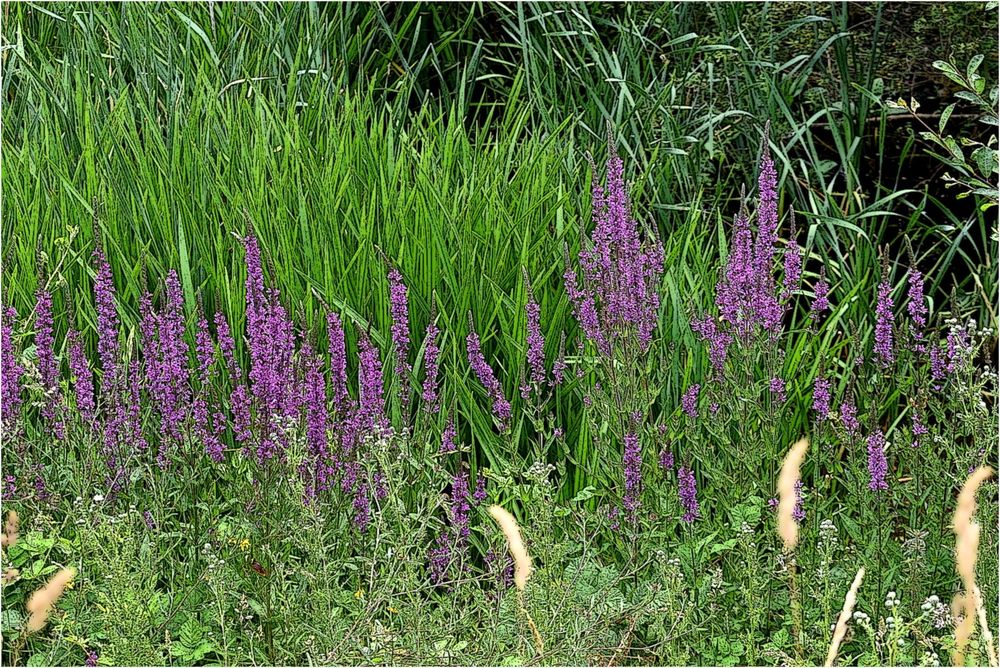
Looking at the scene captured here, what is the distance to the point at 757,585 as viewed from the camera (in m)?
2.55

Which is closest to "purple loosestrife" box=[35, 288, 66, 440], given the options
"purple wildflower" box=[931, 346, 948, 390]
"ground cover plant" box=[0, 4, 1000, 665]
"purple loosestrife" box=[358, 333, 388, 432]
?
"ground cover plant" box=[0, 4, 1000, 665]

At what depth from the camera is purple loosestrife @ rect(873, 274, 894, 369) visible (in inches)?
113

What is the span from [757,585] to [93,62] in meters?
3.26

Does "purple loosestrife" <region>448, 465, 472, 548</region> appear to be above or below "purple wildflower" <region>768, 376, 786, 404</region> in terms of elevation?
below

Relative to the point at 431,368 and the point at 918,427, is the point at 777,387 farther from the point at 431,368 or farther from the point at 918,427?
the point at 431,368

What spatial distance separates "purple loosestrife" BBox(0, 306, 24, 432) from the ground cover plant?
0.01 meters

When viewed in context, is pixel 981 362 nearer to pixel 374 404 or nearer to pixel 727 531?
pixel 727 531

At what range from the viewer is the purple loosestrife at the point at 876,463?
267 cm

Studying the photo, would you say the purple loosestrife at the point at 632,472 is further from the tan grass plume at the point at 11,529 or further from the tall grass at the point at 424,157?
the tan grass plume at the point at 11,529

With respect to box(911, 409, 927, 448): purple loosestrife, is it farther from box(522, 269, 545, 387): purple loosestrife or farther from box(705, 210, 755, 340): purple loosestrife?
box(522, 269, 545, 387): purple loosestrife

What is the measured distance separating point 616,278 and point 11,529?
1519 mm

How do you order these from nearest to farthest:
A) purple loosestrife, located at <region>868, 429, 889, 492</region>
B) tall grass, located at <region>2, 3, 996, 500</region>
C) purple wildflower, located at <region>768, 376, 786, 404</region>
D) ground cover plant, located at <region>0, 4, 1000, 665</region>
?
ground cover plant, located at <region>0, 4, 1000, 665</region> < purple loosestrife, located at <region>868, 429, 889, 492</region> < purple wildflower, located at <region>768, 376, 786, 404</region> < tall grass, located at <region>2, 3, 996, 500</region>

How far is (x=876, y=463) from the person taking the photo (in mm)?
2672

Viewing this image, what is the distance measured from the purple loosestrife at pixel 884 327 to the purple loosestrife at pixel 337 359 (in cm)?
133
